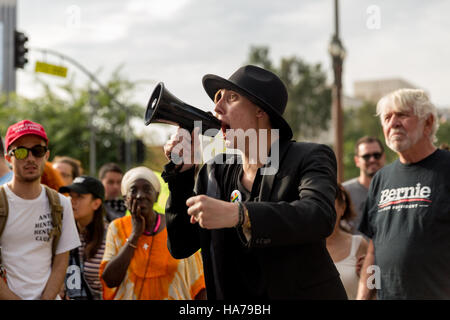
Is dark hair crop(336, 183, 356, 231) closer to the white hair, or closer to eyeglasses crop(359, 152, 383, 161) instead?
the white hair

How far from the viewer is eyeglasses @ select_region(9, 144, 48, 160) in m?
3.85

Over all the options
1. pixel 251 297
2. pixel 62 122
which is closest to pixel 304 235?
pixel 251 297

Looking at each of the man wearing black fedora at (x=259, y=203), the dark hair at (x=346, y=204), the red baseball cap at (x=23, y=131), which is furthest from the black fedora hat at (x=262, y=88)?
the dark hair at (x=346, y=204)

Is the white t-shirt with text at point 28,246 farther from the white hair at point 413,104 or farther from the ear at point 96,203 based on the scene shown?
the white hair at point 413,104

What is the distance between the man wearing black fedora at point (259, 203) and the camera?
1966 millimetres

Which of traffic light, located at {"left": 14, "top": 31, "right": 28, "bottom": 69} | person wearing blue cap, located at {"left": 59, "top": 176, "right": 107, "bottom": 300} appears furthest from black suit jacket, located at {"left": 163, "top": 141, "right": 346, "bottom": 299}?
traffic light, located at {"left": 14, "top": 31, "right": 28, "bottom": 69}

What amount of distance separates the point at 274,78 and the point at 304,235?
77 cm

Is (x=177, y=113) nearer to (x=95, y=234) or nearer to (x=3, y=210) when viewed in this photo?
(x=3, y=210)

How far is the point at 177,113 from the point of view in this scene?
2.26 metres

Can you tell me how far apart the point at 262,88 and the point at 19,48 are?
13192 millimetres

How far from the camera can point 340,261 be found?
4457mm

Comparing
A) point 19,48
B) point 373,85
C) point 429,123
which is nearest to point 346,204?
point 429,123

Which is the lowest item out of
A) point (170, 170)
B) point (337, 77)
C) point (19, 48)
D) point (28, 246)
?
point (28, 246)

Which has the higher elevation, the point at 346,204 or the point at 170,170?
the point at 170,170
